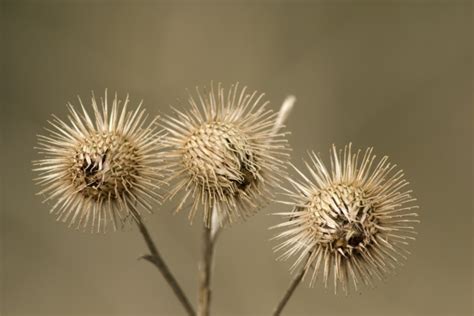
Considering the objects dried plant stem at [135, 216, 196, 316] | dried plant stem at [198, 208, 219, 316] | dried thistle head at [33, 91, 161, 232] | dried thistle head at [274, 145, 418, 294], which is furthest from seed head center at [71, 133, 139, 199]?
dried thistle head at [274, 145, 418, 294]

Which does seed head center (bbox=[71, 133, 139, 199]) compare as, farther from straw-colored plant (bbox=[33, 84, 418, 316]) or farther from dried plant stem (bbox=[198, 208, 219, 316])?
dried plant stem (bbox=[198, 208, 219, 316])

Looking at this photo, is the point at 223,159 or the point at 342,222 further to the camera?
the point at 223,159

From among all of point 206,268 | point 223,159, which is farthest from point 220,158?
point 206,268

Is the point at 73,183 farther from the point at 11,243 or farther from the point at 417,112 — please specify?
the point at 417,112

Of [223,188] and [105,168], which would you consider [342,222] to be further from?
[105,168]

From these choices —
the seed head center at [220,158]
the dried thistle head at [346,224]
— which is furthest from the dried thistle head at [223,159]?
the dried thistle head at [346,224]

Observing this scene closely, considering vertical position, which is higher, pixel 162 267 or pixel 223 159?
pixel 223 159

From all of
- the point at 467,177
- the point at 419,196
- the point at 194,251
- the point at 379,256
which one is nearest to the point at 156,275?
the point at 194,251
